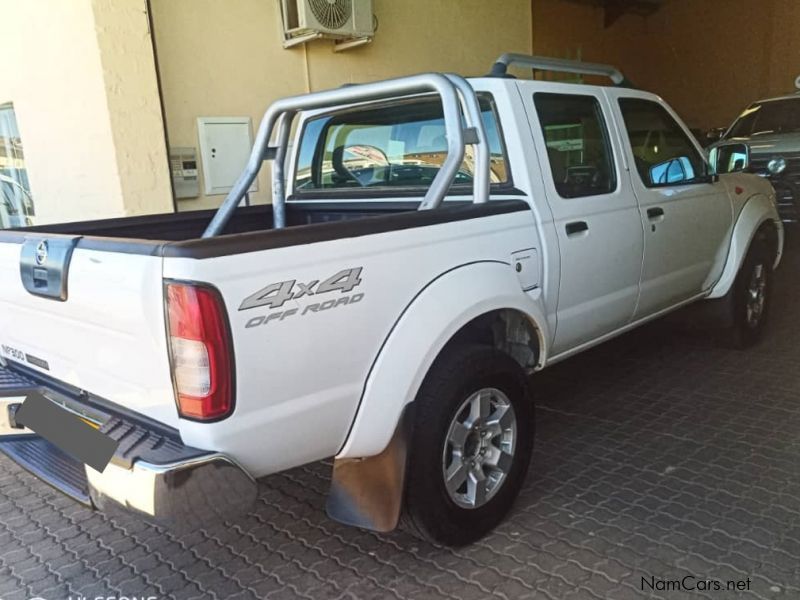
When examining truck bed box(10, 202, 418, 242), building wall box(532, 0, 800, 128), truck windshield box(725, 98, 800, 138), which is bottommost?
truck bed box(10, 202, 418, 242)

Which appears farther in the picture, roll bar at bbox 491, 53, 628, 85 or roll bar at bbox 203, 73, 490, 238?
roll bar at bbox 491, 53, 628, 85

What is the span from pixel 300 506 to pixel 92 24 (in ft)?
13.8

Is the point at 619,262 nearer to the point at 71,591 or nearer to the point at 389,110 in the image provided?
the point at 389,110

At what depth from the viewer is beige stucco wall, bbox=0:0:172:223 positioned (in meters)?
5.15

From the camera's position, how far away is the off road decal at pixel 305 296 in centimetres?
188

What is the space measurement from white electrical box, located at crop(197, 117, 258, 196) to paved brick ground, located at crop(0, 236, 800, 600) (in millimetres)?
3140

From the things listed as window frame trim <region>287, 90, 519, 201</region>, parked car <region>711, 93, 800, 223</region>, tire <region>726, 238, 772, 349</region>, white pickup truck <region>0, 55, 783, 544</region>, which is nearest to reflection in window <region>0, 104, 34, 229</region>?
window frame trim <region>287, 90, 519, 201</region>

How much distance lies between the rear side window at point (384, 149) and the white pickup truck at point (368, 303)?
1 centimetres

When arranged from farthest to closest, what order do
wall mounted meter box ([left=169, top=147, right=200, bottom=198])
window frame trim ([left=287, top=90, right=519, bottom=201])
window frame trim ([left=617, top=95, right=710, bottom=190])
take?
1. wall mounted meter box ([left=169, top=147, right=200, bottom=198])
2. window frame trim ([left=617, top=95, right=710, bottom=190])
3. window frame trim ([left=287, top=90, right=519, bottom=201])

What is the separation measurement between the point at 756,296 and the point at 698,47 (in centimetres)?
1305

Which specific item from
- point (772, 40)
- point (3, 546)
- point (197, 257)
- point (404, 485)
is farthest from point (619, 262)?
point (772, 40)

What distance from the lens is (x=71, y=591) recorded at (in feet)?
8.11

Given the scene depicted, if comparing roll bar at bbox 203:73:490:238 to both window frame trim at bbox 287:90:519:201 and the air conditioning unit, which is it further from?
the air conditioning unit

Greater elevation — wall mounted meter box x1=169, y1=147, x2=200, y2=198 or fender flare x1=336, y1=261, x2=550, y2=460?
wall mounted meter box x1=169, y1=147, x2=200, y2=198
